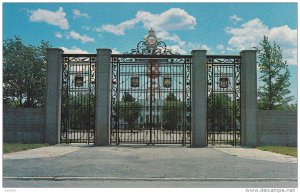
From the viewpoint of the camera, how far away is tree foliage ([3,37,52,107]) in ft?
101

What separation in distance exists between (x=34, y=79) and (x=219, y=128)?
18.0m

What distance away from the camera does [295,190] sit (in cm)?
701

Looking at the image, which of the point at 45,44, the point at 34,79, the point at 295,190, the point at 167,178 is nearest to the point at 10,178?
the point at 167,178

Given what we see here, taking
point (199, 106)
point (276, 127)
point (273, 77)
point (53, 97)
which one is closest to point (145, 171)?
point (199, 106)

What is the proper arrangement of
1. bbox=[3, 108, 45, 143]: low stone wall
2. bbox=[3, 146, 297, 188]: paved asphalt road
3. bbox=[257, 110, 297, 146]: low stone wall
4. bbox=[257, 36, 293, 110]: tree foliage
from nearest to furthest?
1. bbox=[3, 146, 297, 188]: paved asphalt road
2. bbox=[257, 110, 297, 146]: low stone wall
3. bbox=[3, 108, 45, 143]: low stone wall
4. bbox=[257, 36, 293, 110]: tree foliage

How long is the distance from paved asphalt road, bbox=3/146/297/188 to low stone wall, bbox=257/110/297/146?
4.91m

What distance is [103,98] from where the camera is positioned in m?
17.3

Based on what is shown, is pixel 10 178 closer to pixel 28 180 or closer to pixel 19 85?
pixel 28 180

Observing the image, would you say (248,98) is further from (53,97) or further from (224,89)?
(53,97)

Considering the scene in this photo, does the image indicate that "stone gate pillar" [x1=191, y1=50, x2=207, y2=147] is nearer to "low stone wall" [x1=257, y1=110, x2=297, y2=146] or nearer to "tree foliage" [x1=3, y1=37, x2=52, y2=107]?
"low stone wall" [x1=257, y1=110, x2=297, y2=146]

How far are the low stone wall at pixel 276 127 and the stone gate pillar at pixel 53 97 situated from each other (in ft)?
27.8

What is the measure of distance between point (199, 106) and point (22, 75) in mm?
18169

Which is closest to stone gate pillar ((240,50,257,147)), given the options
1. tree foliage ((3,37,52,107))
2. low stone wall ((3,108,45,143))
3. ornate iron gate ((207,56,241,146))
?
ornate iron gate ((207,56,241,146))

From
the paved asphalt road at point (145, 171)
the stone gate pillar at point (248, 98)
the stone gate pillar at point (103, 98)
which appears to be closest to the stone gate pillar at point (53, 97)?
the stone gate pillar at point (103, 98)
